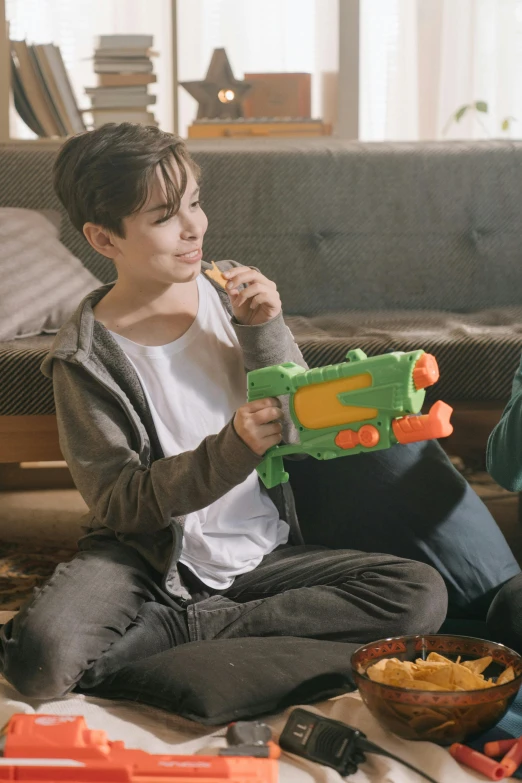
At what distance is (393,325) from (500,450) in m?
0.72

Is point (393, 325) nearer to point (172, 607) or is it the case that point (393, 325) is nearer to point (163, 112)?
point (172, 607)

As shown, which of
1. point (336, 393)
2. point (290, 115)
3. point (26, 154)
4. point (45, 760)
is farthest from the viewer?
point (290, 115)

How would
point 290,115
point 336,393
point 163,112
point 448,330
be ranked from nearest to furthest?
1. point 336,393
2. point 448,330
3. point 290,115
4. point 163,112

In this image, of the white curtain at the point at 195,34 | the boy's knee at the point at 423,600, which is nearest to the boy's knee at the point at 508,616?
A: the boy's knee at the point at 423,600

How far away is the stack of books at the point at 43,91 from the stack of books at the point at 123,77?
0.07m

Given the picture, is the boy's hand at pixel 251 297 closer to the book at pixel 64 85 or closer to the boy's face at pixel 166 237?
the boy's face at pixel 166 237

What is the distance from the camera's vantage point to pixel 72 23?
9.66ft

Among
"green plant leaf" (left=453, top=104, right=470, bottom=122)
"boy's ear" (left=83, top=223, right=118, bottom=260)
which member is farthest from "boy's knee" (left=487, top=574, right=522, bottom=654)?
"green plant leaf" (left=453, top=104, right=470, bottom=122)

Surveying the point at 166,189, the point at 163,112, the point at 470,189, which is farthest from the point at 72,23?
the point at 166,189

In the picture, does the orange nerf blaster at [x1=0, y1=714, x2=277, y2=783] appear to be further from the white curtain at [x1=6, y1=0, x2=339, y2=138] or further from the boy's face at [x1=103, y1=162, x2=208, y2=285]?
the white curtain at [x1=6, y1=0, x2=339, y2=138]

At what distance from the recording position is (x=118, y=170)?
1.24 metres

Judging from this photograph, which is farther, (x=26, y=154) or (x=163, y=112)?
(x=163, y=112)

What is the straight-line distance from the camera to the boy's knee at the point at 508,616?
1.23 m

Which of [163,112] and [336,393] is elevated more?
[163,112]
